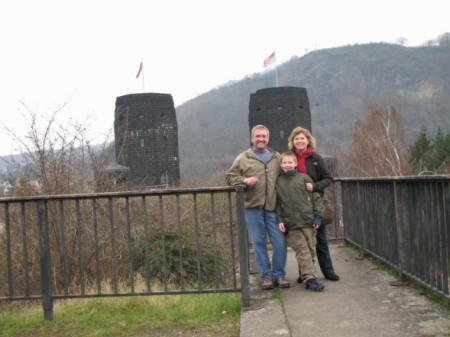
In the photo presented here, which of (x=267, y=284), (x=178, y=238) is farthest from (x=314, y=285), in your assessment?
(x=178, y=238)

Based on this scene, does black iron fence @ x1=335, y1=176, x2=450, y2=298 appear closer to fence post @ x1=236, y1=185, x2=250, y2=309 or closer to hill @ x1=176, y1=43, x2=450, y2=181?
fence post @ x1=236, y1=185, x2=250, y2=309

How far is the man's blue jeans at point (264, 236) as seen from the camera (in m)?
4.52

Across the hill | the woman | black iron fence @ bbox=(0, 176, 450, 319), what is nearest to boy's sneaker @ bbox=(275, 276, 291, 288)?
black iron fence @ bbox=(0, 176, 450, 319)

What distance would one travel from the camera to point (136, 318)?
→ 404cm

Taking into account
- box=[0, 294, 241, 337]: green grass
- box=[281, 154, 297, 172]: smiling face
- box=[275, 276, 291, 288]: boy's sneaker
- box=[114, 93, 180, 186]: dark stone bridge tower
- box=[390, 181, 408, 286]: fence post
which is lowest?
box=[0, 294, 241, 337]: green grass

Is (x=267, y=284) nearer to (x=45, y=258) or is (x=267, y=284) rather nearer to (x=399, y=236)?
(x=399, y=236)

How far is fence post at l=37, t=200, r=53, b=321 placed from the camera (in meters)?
4.05

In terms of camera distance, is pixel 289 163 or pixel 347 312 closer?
pixel 347 312

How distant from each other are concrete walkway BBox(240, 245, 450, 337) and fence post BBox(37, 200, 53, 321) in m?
1.49

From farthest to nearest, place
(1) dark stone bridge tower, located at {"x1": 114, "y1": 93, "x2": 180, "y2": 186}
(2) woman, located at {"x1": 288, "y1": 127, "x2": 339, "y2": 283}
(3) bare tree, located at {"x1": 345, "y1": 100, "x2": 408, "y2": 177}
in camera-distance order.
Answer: (3) bare tree, located at {"x1": 345, "y1": 100, "x2": 408, "y2": 177} → (1) dark stone bridge tower, located at {"x1": 114, "y1": 93, "x2": 180, "y2": 186} → (2) woman, located at {"x1": 288, "y1": 127, "x2": 339, "y2": 283}

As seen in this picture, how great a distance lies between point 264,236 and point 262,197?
33cm

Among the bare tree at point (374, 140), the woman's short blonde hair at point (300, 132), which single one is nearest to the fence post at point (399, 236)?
the woman's short blonde hair at point (300, 132)

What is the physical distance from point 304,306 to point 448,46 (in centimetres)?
10609

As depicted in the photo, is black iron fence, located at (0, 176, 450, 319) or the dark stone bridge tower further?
the dark stone bridge tower
